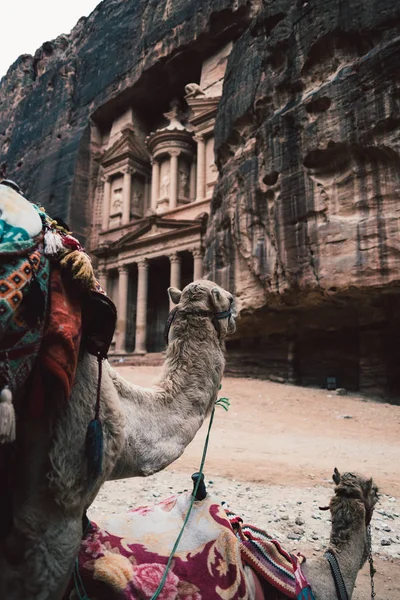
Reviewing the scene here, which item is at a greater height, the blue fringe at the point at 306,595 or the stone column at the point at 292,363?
the stone column at the point at 292,363

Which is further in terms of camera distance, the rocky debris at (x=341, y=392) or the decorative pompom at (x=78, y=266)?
the rocky debris at (x=341, y=392)

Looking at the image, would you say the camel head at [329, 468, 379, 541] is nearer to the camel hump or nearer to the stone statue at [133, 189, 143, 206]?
the camel hump

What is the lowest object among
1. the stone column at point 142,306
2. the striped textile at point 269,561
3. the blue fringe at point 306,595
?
the blue fringe at point 306,595

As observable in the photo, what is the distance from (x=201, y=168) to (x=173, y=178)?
283 cm

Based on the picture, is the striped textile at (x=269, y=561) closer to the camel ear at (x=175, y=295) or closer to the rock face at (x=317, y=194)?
the camel ear at (x=175, y=295)

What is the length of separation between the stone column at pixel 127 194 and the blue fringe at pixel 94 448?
3402 centimetres

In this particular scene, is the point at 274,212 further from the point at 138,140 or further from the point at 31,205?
the point at 138,140

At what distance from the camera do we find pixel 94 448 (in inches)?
60.5

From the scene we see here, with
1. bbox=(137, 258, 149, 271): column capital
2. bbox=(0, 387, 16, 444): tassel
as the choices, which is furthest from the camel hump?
bbox=(137, 258, 149, 271): column capital

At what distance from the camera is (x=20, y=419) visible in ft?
5.01

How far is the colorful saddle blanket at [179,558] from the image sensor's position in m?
1.83

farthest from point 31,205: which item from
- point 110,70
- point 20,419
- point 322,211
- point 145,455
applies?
point 110,70

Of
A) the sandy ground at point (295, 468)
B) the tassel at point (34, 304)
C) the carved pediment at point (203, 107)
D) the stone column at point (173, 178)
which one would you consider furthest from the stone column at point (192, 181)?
the tassel at point (34, 304)

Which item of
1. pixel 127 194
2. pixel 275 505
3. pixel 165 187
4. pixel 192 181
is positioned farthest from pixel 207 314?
pixel 127 194
